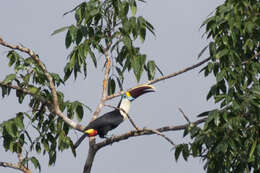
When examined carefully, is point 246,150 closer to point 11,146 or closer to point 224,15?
point 224,15

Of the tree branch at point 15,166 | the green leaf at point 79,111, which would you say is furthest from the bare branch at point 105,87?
the tree branch at point 15,166

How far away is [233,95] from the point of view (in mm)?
6352

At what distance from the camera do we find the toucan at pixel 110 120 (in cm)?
834

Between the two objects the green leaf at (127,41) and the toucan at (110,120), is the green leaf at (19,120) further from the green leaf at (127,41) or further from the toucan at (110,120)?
the green leaf at (127,41)

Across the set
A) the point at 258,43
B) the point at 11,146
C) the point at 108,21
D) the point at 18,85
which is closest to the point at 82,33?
the point at 108,21

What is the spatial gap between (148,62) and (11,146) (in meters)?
1.97

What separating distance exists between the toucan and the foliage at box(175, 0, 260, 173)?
1546 millimetres

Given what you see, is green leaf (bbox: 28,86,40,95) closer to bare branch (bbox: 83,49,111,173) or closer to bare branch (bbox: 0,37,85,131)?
bare branch (bbox: 0,37,85,131)

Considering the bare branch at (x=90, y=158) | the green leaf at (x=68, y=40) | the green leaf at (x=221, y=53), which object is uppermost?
the green leaf at (x=68, y=40)

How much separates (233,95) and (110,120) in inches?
137

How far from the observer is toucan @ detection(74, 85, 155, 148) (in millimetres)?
8344

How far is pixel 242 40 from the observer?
7312 mm

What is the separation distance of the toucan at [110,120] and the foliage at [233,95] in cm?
155

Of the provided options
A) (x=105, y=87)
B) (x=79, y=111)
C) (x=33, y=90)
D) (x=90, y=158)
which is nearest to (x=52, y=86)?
(x=33, y=90)
